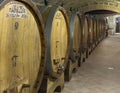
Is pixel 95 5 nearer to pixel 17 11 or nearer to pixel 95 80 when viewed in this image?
pixel 95 80

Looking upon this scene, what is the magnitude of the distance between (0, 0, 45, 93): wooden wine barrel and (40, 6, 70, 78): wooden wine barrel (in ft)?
1.10

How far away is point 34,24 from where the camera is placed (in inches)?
94.3

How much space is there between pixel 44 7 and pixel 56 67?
913mm

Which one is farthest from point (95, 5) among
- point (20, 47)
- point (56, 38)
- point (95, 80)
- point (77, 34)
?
point (20, 47)

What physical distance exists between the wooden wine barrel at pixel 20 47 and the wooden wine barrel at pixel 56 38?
337 mm

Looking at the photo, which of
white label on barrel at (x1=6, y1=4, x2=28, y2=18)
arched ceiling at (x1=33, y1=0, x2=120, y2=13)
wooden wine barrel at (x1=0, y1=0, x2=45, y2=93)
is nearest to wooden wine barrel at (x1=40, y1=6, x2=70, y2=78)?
wooden wine barrel at (x1=0, y1=0, x2=45, y2=93)

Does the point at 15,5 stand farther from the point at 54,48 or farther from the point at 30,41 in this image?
the point at 54,48

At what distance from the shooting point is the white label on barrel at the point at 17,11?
1885 mm

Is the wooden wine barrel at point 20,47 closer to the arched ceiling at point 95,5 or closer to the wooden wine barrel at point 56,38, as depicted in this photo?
the wooden wine barrel at point 56,38

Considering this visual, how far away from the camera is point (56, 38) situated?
333 cm

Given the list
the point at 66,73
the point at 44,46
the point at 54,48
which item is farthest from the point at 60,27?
the point at 66,73

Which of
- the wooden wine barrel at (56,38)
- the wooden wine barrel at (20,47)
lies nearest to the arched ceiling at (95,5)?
the wooden wine barrel at (56,38)

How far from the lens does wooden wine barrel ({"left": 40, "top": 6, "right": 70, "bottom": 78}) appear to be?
2932 mm

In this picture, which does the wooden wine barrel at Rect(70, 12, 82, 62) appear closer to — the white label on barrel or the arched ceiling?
the white label on barrel
